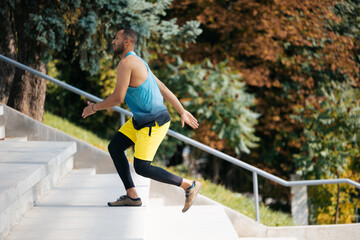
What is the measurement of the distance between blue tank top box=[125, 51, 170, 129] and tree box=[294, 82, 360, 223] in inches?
279

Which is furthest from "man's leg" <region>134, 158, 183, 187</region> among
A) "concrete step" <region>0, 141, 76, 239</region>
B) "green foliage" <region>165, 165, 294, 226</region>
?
"green foliage" <region>165, 165, 294, 226</region>

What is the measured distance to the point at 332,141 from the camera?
1004 cm

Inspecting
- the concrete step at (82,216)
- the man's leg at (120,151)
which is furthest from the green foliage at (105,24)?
the man's leg at (120,151)

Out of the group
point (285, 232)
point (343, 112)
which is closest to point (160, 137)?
point (285, 232)

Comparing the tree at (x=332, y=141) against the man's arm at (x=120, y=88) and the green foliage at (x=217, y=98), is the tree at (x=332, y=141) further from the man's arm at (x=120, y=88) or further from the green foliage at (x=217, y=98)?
the man's arm at (x=120, y=88)

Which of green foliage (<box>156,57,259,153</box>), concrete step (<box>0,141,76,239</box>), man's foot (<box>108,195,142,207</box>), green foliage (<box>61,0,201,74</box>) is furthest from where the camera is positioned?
green foliage (<box>156,57,259,153</box>)

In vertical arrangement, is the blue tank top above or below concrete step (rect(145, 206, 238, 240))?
above

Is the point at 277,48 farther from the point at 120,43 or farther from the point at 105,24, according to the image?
the point at 120,43

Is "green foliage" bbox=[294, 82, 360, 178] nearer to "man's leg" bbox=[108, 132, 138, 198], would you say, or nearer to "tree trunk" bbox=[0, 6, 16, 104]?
"tree trunk" bbox=[0, 6, 16, 104]

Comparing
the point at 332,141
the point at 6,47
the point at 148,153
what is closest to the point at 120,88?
the point at 148,153

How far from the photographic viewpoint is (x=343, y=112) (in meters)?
10.0

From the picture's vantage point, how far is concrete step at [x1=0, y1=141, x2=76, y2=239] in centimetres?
314

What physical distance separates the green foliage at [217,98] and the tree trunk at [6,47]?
3.76 m

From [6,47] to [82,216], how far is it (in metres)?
5.31
